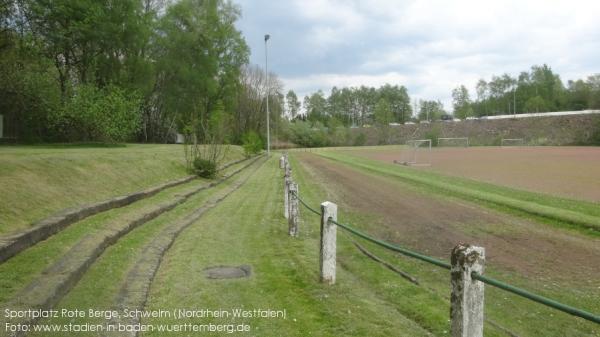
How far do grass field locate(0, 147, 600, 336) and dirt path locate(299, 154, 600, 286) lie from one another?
35mm

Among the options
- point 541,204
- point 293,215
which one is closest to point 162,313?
point 293,215

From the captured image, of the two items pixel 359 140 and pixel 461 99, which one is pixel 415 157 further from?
pixel 461 99

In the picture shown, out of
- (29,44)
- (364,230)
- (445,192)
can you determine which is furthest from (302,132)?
(364,230)

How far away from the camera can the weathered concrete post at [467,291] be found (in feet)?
11.8

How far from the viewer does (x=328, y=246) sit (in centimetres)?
647

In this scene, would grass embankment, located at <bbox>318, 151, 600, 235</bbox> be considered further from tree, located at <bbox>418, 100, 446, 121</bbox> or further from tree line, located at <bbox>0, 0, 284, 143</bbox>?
tree, located at <bbox>418, 100, 446, 121</bbox>

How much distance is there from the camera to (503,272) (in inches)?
310

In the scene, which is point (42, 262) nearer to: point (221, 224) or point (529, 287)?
point (221, 224)

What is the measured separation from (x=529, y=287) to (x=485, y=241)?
11.1 feet

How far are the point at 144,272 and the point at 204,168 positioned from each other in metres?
A: 14.0

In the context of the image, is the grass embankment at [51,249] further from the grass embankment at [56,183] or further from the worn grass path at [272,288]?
the worn grass path at [272,288]

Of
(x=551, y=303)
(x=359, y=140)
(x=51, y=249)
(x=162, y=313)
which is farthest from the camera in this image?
(x=359, y=140)

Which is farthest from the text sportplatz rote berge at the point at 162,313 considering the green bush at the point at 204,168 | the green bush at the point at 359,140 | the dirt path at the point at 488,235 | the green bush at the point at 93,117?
the green bush at the point at 359,140

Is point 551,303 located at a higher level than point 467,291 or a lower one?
higher
